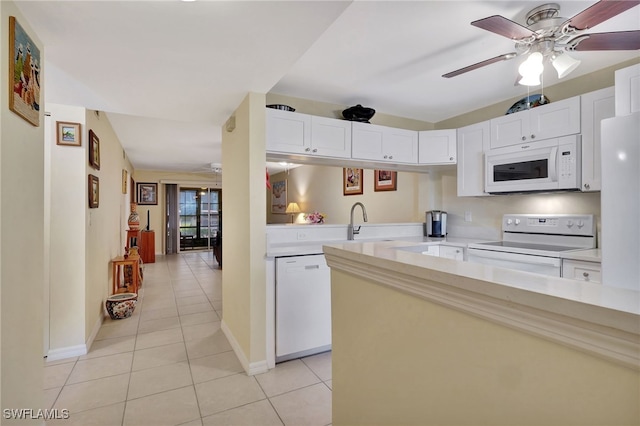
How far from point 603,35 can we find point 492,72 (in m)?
1.06

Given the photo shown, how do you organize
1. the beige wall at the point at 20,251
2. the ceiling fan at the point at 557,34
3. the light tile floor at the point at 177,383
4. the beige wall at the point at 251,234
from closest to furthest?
1. the beige wall at the point at 20,251
2. the ceiling fan at the point at 557,34
3. the light tile floor at the point at 177,383
4. the beige wall at the point at 251,234

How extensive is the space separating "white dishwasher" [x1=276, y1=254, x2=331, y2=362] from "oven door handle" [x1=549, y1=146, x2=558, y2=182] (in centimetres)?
197

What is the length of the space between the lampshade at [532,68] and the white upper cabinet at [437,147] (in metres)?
1.48

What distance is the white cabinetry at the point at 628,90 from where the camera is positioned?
6.30 ft

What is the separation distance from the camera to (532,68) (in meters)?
1.81

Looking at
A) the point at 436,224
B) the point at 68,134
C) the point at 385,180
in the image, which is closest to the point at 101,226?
the point at 68,134

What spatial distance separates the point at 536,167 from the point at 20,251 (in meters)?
3.45

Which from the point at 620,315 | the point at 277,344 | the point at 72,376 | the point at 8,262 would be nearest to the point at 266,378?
the point at 277,344

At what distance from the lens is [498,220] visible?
10.7 feet

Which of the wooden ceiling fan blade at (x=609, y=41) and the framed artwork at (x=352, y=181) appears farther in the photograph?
the framed artwork at (x=352, y=181)

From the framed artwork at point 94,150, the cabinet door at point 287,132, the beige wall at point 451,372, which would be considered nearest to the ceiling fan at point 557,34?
the beige wall at point 451,372

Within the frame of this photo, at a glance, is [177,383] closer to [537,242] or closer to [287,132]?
[287,132]

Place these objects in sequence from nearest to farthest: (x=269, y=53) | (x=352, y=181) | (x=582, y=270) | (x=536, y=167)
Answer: (x=269, y=53) < (x=582, y=270) < (x=536, y=167) < (x=352, y=181)

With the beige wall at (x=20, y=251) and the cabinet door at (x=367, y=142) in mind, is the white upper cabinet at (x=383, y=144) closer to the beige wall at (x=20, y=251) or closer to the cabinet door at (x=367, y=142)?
the cabinet door at (x=367, y=142)
